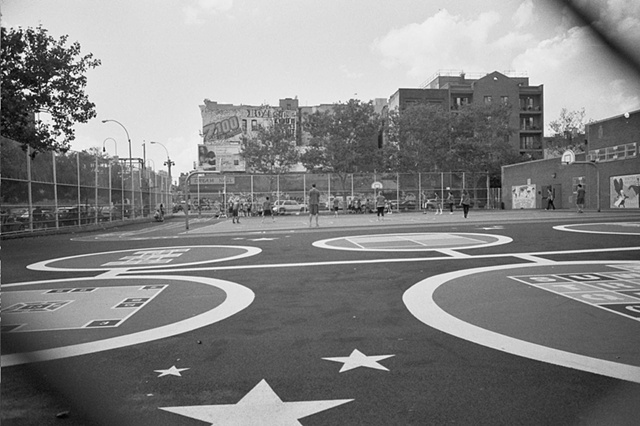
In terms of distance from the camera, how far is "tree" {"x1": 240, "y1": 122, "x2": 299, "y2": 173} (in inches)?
2557

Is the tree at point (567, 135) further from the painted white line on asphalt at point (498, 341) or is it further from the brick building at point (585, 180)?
the painted white line on asphalt at point (498, 341)

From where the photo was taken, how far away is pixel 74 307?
6617 mm

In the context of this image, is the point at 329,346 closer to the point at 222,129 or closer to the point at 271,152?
the point at 271,152

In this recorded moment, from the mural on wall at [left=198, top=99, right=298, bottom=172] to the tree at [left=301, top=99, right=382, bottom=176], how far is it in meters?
35.8

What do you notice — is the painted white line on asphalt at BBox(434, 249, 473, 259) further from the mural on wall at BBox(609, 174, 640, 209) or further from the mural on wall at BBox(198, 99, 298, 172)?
the mural on wall at BBox(198, 99, 298, 172)

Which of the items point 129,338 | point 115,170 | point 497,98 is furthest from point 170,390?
point 497,98

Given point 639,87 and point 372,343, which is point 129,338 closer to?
point 372,343

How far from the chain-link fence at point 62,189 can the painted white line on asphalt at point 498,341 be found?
13.8m

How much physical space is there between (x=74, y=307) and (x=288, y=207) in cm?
4112

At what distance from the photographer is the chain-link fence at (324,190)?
47.6 m

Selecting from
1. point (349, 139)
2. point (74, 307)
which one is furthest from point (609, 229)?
point (349, 139)

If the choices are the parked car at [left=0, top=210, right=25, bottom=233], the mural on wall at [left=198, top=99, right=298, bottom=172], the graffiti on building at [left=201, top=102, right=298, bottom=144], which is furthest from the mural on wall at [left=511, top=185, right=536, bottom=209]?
the graffiti on building at [left=201, top=102, right=298, bottom=144]

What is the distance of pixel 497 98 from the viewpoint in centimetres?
7869

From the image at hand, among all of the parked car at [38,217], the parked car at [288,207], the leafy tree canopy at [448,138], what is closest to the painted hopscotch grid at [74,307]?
the parked car at [38,217]
